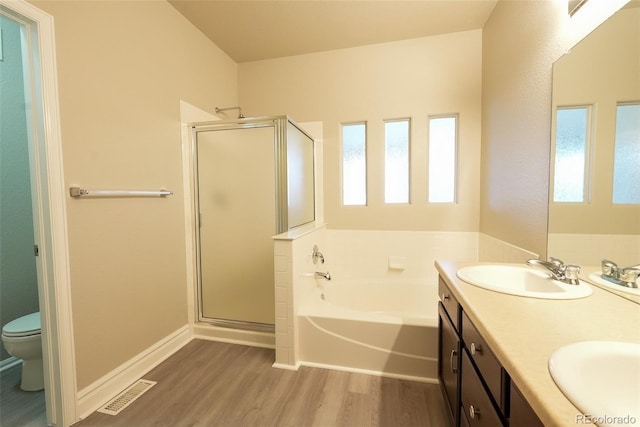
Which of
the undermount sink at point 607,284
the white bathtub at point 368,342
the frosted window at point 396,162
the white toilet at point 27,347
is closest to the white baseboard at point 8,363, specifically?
the white toilet at point 27,347

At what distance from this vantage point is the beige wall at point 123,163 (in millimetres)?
1390

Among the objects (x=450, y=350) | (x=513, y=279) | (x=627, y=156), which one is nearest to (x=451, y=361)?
(x=450, y=350)

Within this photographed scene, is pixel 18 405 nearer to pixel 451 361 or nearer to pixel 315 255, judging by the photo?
pixel 315 255

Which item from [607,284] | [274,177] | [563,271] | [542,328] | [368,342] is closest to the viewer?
[542,328]

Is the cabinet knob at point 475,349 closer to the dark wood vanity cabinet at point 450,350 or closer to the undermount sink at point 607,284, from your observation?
the dark wood vanity cabinet at point 450,350

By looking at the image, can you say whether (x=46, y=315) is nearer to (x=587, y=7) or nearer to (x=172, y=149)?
(x=172, y=149)

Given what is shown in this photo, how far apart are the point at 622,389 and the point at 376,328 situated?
1284 millimetres

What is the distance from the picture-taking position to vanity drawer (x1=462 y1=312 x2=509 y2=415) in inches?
26.5

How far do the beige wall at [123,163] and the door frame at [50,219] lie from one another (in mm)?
52

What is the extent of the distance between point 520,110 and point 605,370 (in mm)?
1669

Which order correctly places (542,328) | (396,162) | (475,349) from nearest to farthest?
(542,328) < (475,349) < (396,162)

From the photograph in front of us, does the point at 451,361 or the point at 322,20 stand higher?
the point at 322,20

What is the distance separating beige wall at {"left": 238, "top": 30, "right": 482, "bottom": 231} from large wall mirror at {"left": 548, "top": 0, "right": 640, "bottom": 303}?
1126 mm

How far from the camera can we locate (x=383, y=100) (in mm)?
2566
